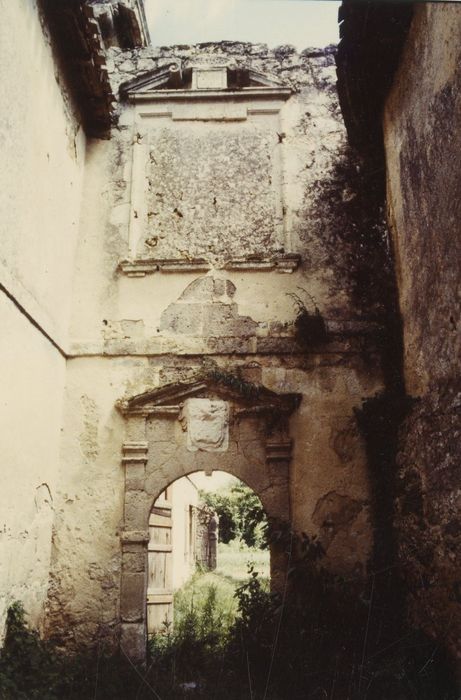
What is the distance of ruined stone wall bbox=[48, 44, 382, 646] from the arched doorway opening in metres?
0.69

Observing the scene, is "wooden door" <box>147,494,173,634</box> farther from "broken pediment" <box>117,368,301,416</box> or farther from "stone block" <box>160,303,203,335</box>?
"stone block" <box>160,303,203,335</box>

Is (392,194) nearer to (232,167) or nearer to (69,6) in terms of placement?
(232,167)

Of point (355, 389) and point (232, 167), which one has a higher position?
point (232, 167)

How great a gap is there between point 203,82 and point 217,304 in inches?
117

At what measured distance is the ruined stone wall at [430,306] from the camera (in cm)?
389

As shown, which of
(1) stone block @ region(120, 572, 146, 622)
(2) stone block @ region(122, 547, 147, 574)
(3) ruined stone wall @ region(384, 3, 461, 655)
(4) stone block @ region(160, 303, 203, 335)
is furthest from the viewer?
(4) stone block @ region(160, 303, 203, 335)

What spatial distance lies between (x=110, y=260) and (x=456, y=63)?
12.9 feet

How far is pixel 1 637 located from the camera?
4.29 meters

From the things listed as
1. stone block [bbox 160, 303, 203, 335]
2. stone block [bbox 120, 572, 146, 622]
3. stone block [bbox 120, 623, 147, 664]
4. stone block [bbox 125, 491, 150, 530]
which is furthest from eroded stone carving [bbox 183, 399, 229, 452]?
stone block [bbox 120, 623, 147, 664]

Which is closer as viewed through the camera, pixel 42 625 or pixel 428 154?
pixel 428 154

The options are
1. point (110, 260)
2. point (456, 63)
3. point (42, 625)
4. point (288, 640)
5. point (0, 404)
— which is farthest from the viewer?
point (110, 260)

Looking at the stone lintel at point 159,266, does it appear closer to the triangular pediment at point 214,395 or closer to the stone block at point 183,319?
the stone block at point 183,319

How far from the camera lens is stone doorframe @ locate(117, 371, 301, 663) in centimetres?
532

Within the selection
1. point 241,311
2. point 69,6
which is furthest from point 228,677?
point 69,6
